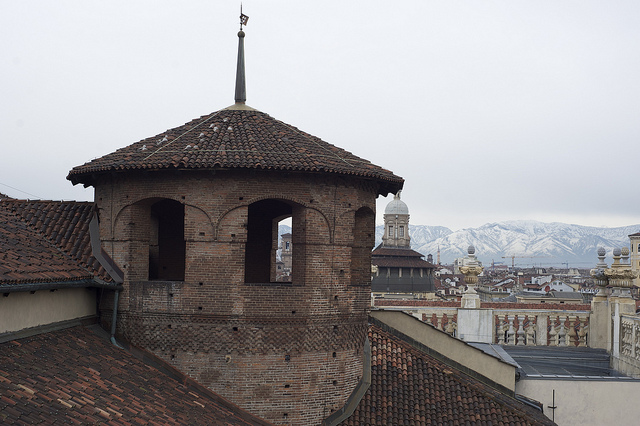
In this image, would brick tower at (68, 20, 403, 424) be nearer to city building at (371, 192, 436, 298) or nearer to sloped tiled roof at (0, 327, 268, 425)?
sloped tiled roof at (0, 327, 268, 425)

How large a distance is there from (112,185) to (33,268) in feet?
10.1

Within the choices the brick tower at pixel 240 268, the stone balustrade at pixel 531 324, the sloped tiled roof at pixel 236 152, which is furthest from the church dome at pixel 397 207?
the brick tower at pixel 240 268

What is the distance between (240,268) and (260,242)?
16.2ft

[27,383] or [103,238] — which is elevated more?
[103,238]

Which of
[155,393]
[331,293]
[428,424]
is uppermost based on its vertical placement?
[331,293]

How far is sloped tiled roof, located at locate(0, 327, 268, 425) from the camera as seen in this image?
392 inches

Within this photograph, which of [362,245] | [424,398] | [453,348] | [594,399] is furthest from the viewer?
[594,399]

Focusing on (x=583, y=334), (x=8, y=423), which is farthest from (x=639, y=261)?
(x=8, y=423)

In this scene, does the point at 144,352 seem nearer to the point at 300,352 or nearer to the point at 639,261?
the point at 300,352

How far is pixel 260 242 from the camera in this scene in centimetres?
1911

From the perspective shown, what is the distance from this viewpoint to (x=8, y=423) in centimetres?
903

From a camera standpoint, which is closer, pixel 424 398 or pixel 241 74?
pixel 424 398

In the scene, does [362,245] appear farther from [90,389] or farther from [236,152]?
[90,389]

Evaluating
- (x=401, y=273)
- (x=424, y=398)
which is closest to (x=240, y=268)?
(x=424, y=398)
